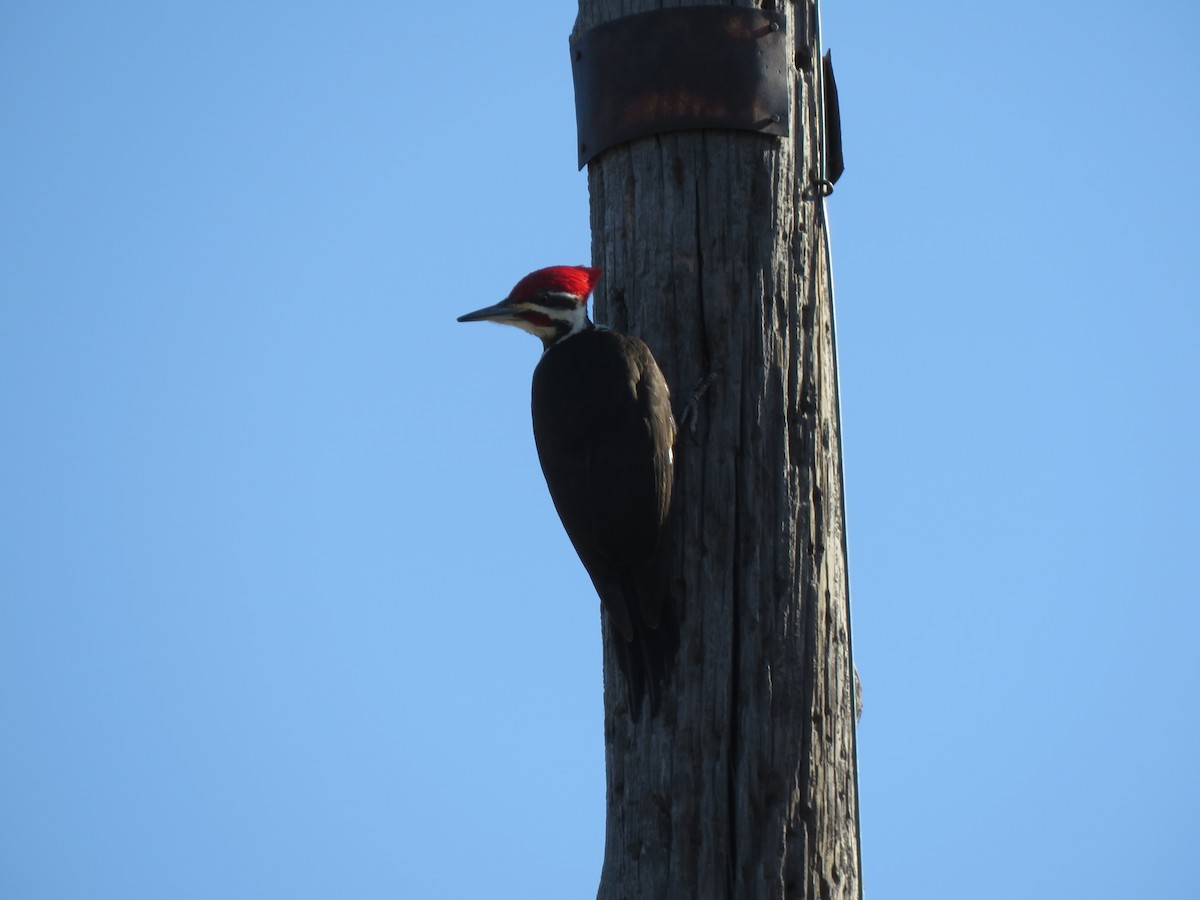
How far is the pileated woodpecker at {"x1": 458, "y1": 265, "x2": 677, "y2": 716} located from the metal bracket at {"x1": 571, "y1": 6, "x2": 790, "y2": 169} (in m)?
0.43

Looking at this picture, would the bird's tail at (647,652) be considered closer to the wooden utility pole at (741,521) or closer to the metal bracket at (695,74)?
the wooden utility pole at (741,521)

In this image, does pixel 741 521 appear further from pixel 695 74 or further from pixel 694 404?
pixel 695 74

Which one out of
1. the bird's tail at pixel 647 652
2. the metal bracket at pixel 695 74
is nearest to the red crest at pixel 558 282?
the metal bracket at pixel 695 74

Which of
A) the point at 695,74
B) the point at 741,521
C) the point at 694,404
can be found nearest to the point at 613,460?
the point at 694,404

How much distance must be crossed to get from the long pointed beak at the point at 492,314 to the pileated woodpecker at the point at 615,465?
233 millimetres

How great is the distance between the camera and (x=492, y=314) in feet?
14.5

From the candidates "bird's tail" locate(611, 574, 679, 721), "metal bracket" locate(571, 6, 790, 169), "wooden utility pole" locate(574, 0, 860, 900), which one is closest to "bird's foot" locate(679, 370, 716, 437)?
"wooden utility pole" locate(574, 0, 860, 900)

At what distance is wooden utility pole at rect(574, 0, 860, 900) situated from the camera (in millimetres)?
3230

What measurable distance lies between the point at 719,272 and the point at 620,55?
648mm

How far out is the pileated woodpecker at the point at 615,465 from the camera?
3453 mm

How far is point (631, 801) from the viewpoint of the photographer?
3320 mm

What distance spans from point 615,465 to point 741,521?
460mm

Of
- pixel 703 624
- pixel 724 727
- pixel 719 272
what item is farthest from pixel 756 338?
pixel 724 727

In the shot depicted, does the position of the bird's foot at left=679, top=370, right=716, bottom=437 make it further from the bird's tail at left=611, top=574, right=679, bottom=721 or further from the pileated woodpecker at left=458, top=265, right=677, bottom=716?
the bird's tail at left=611, top=574, right=679, bottom=721
